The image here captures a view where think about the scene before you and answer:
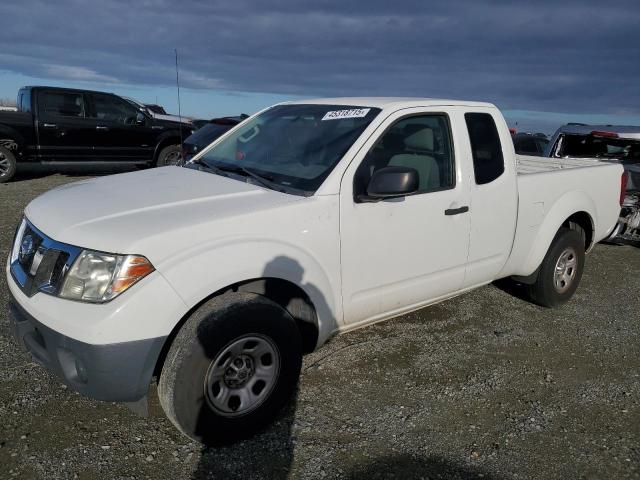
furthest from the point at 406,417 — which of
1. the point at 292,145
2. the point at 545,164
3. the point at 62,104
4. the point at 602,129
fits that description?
the point at 62,104

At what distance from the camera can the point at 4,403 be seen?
3232 mm

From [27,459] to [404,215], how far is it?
2509mm

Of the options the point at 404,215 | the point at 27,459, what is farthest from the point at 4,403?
the point at 404,215

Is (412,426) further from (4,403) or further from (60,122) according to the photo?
(60,122)

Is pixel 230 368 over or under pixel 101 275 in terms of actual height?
under

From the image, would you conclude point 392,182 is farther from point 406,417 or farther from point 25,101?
point 25,101

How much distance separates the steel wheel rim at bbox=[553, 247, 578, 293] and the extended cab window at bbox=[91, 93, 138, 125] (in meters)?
10.0

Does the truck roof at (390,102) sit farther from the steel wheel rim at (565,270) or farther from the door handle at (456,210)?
the steel wheel rim at (565,270)

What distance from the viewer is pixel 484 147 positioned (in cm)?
411

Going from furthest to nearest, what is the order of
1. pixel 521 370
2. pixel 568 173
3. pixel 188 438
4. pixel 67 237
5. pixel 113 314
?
pixel 568 173, pixel 521 370, pixel 188 438, pixel 67 237, pixel 113 314

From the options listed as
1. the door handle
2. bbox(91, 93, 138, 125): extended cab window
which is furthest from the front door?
→ bbox(91, 93, 138, 125): extended cab window

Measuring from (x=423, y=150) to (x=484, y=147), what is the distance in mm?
576

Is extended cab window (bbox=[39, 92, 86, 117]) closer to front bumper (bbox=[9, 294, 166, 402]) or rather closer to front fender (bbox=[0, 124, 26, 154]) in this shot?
front fender (bbox=[0, 124, 26, 154])

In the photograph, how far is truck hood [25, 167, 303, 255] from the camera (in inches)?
103
